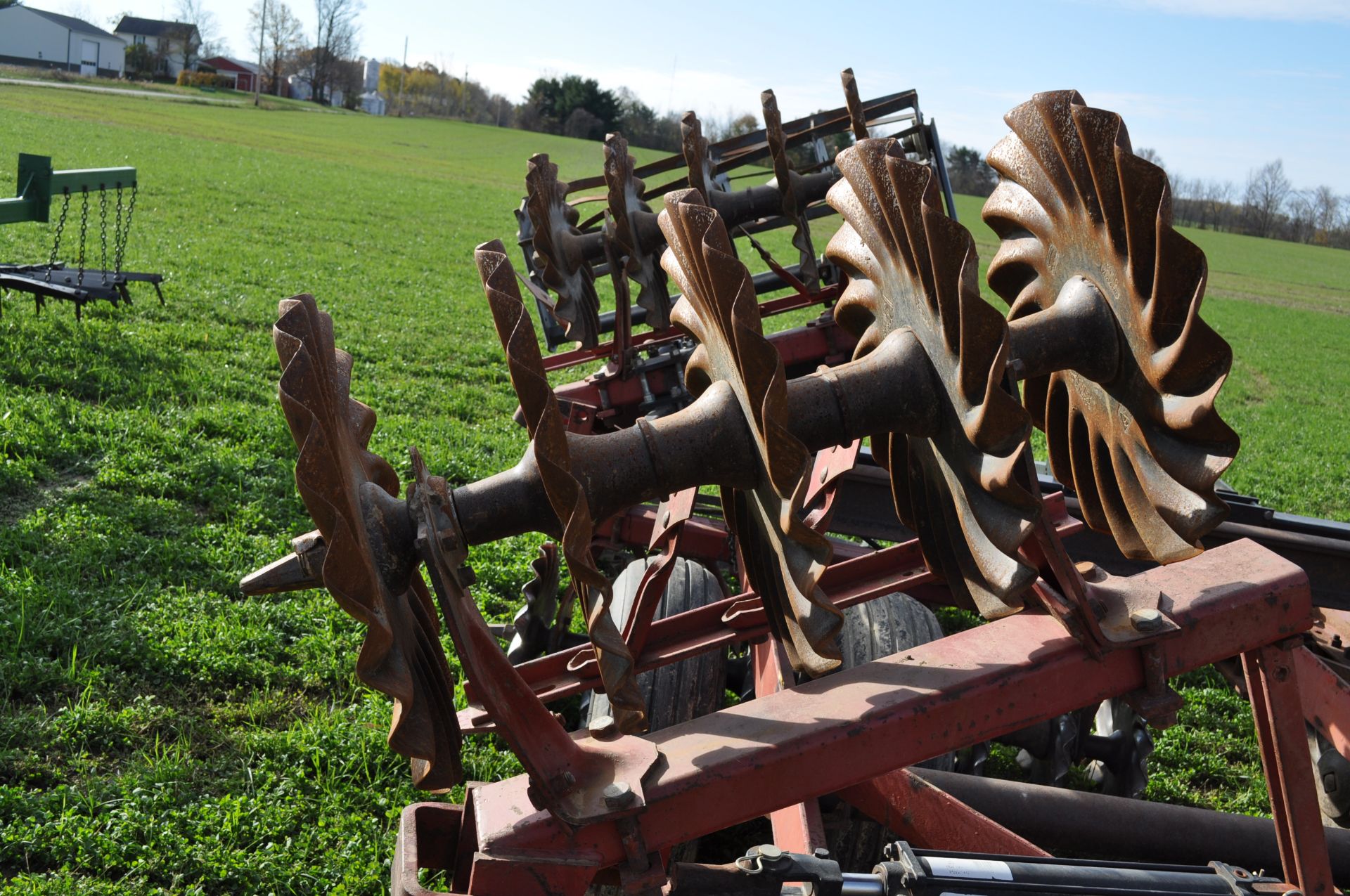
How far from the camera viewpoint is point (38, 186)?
8.57 meters

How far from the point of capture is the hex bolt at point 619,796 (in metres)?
2.15

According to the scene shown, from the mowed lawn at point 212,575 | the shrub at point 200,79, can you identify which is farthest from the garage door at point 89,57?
the mowed lawn at point 212,575

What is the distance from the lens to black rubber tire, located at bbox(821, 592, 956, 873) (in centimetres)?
325

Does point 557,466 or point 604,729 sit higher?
point 557,466

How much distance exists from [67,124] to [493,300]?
37.9m

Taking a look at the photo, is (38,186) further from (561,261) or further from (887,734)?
(887,734)

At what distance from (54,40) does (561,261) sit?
11906 cm

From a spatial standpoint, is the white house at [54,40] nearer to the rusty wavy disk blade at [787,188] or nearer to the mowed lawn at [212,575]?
the mowed lawn at [212,575]

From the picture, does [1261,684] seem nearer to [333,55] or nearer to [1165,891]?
[1165,891]

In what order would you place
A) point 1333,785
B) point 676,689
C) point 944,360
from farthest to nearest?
point 1333,785 → point 676,689 → point 944,360

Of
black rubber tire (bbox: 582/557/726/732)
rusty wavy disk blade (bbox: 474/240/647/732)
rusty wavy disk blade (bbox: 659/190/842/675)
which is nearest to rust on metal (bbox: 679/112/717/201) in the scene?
black rubber tire (bbox: 582/557/726/732)

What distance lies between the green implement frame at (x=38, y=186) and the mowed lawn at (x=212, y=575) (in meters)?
0.89

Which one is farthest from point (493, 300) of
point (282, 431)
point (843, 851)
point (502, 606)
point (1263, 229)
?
point (1263, 229)

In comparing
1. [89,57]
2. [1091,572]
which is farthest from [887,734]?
[89,57]
